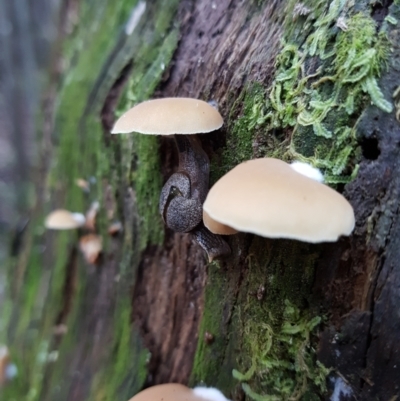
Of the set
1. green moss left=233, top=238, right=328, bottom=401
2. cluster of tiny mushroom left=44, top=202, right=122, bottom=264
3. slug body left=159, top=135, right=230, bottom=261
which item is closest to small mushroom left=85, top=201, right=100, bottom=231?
cluster of tiny mushroom left=44, top=202, right=122, bottom=264

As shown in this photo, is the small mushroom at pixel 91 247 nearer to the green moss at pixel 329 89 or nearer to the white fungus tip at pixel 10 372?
the white fungus tip at pixel 10 372

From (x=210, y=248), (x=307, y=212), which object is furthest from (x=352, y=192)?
(x=210, y=248)

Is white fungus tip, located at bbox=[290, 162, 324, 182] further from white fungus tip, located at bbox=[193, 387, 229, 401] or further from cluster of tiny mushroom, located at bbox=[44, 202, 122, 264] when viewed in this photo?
cluster of tiny mushroom, located at bbox=[44, 202, 122, 264]

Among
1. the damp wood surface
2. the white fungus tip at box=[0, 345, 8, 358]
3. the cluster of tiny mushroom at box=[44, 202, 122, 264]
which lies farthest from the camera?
the white fungus tip at box=[0, 345, 8, 358]

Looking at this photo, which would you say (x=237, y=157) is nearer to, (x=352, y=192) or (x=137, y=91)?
(x=352, y=192)

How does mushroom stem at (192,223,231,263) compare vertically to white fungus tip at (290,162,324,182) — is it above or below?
below

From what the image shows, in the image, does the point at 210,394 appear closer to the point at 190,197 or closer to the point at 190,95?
the point at 190,197
